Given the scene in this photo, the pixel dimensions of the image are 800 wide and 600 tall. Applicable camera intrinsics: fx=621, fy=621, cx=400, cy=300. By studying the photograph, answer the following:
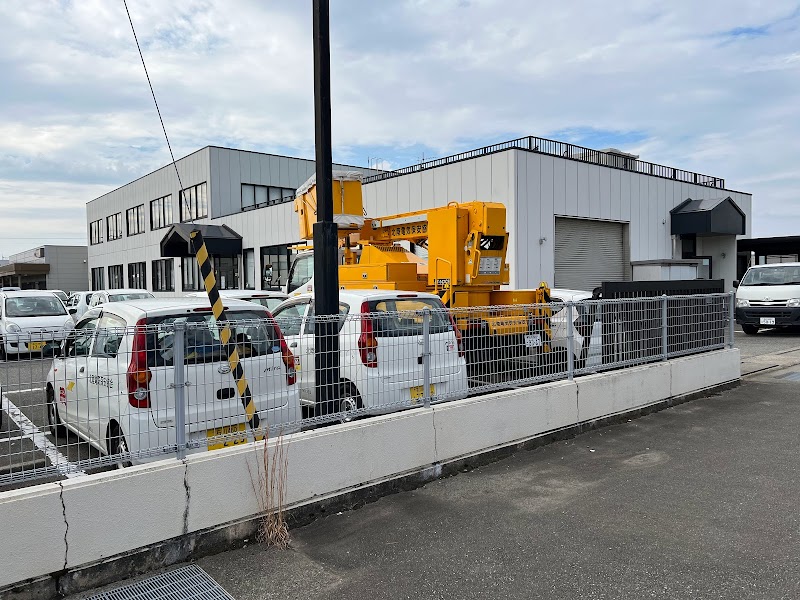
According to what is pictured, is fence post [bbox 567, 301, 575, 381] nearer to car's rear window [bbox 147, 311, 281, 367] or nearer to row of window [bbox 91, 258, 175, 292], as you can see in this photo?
car's rear window [bbox 147, 311, 281, 367]

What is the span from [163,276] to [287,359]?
3581cm

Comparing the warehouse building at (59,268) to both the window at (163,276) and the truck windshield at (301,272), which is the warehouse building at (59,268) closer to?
the window at (163,276)

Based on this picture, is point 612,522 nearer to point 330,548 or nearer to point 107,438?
point 330,548

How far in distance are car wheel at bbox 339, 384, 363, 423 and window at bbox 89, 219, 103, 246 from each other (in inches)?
2008

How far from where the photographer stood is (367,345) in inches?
219

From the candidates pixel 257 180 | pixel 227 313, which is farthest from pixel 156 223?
pixel 227 313

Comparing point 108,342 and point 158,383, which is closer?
point 108,342

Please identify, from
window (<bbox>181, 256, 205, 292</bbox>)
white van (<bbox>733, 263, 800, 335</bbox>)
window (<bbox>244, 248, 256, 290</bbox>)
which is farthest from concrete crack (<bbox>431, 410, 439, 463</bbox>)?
window (<bbox>181, 256, 205, 292</bbox>)

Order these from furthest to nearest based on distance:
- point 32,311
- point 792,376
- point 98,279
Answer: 1. point 98,279
2. point 32,311
3. point 792,376

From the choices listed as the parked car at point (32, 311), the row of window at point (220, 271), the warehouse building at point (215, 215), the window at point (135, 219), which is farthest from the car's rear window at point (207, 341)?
the window at point (135, 219)

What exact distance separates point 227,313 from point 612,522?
363cm

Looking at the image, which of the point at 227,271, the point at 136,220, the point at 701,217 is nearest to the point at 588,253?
the point at 701,217

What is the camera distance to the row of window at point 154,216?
113ft

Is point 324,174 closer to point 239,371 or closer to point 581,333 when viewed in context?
point 239,371
